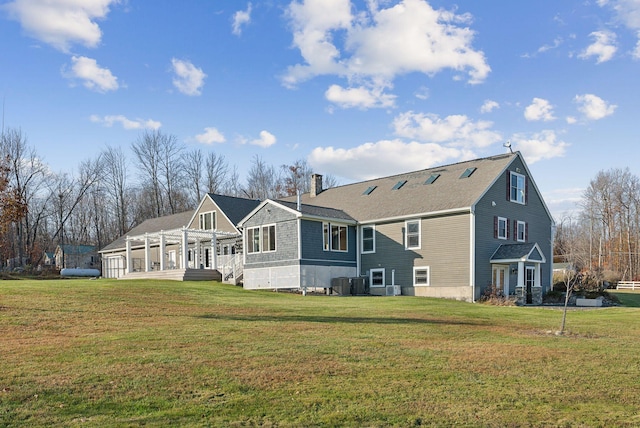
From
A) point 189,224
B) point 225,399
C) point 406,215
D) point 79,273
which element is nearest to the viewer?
point 225,399

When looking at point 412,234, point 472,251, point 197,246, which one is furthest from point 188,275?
point 472,251

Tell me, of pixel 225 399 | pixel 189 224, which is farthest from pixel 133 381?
pixel 189 224

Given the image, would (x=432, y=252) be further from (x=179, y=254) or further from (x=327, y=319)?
(x=179, y=254)

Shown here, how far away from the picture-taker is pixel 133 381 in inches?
316

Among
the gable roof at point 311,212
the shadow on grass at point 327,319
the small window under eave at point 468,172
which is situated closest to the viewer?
the shadow on grass at point 327,319

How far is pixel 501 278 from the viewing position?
29.2m

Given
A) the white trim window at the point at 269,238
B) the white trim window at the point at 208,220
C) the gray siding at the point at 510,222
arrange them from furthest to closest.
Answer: the white trim window at the point at 208,220 → the white trim window at the point at 269,238 → the gray siding at the point at 510,222

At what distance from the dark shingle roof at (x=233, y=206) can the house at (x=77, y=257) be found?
29.9 meters

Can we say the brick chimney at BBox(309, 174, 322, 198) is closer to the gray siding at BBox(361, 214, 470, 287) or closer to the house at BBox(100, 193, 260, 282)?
the house at BBox(100, 193, 260, 282)

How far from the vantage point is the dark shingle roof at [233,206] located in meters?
39.8

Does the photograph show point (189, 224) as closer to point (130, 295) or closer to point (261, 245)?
point (261, 245)

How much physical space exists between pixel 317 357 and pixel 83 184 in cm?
6234

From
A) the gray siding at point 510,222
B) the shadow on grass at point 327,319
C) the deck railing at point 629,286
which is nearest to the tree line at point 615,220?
the deck railing at point 629,286

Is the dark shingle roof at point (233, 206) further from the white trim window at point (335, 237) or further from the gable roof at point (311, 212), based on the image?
the white trim window at point (335, 237)
